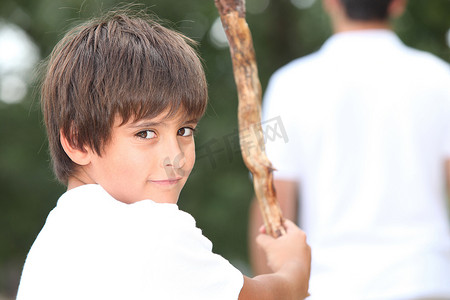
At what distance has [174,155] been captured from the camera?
5.26 ft

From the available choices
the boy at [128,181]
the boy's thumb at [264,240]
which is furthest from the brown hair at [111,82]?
the boy's thumb at [264,240]

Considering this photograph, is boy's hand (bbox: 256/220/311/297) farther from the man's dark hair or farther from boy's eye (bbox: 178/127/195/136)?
the man's dark hair

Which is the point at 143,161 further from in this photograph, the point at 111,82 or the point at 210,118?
the point at 210,118

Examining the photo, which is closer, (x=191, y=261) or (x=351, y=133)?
(x=191, y=261)

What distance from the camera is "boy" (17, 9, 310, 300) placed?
143cm

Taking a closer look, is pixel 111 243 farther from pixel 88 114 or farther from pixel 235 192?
pixel 235 192

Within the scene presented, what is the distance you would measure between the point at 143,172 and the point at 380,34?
1.42 metres

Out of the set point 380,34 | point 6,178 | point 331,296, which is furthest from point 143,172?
point 6,178

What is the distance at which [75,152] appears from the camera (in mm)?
1675

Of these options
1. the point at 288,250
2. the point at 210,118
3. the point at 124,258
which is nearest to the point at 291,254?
the point at 288,250

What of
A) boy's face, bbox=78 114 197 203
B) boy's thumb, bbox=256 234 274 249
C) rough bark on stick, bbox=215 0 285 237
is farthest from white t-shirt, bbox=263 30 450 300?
boy's face, bbox=78 114 197 203

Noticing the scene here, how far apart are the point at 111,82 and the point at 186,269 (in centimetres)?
49

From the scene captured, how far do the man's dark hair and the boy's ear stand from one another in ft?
4.71

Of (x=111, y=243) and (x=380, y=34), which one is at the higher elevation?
(x=380, y=34)
